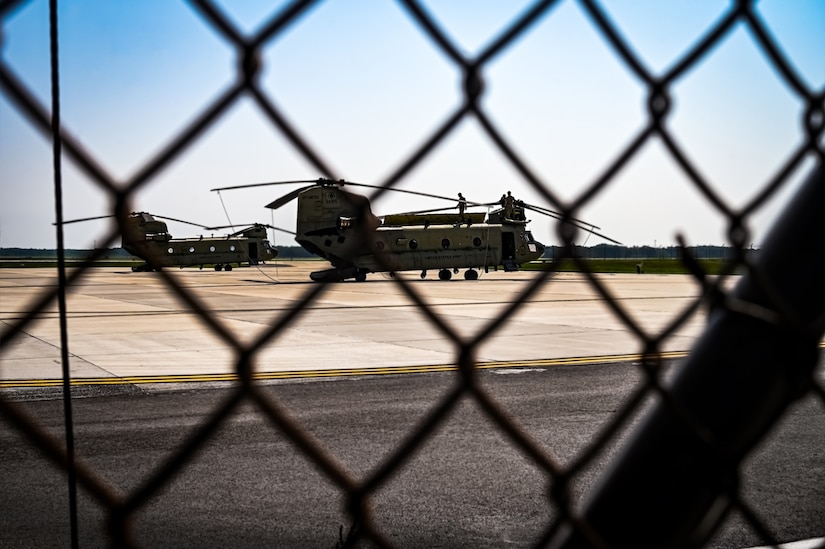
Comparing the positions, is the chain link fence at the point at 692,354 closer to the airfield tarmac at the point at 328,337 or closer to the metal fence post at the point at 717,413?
the metal fence post at the point at 717,413

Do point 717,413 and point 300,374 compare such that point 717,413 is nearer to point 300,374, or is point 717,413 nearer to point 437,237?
point 300,374

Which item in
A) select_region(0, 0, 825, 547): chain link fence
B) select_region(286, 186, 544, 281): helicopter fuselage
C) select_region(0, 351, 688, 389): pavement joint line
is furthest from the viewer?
select_region(286, 186, 544, 281): helicopter fuselage

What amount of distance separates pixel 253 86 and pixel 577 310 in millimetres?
16505

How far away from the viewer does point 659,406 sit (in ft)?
3.55

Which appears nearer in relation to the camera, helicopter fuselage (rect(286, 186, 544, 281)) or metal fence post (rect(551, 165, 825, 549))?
metal fence post (rect(551, 165, 825, 549))

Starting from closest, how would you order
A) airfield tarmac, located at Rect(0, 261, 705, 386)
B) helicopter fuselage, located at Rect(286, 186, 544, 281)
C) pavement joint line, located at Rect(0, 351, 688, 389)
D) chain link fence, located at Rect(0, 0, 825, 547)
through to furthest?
1. chain link fence, located at Rect(0, 0, 825, 547)
2. pavement joint line, located at Rect(0, 351, 688, 389)
3. airfield tarmac, located at Rect(0, 261, 705, 386)
4. helicopter fuselage, located at Rect(286, 186, 544, 281)

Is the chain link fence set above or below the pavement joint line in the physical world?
above

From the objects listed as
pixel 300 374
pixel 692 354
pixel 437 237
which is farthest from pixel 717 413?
pixel 437 237

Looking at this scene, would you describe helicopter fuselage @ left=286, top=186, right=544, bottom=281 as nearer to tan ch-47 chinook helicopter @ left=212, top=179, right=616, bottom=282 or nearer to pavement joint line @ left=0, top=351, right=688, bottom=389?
tan ch-47 chinook helicopter @ left=212, top=179, right=616, bottom=282

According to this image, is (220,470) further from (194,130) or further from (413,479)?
(194,130)

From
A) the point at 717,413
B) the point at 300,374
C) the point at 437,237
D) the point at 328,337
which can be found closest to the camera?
the point at 717,413

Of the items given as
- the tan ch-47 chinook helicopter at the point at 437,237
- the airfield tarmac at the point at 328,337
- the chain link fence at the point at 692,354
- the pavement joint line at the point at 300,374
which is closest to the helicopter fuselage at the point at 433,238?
the tan ch-47 chinook helicopter at the point at 437,237

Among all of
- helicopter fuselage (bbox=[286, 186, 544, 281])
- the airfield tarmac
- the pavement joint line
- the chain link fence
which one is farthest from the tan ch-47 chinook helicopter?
the chain link fence

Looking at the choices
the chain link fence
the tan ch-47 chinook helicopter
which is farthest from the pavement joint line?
the tan ch-47 chinook helicopter
